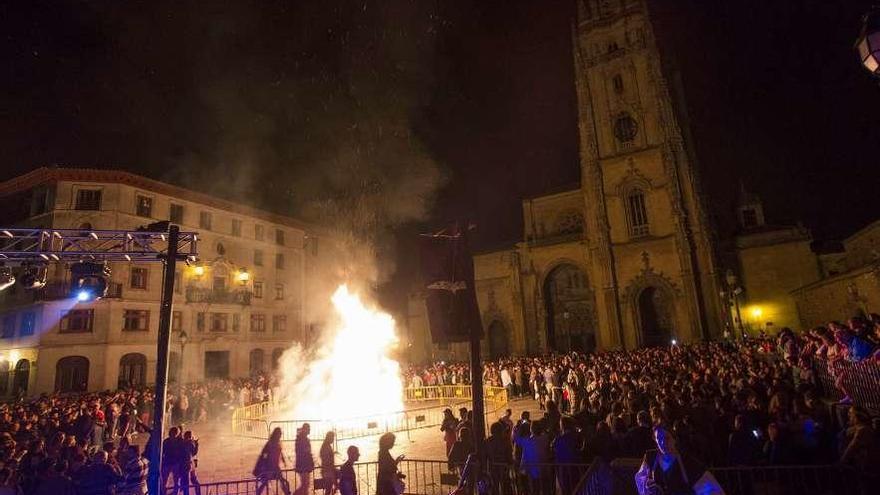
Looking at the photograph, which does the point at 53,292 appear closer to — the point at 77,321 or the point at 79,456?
the point at 77,321

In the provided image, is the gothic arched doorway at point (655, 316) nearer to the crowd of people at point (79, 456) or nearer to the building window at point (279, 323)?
the building window at point (279, 323)

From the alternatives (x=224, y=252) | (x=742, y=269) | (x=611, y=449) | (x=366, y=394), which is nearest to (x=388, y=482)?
(x=611, y=449)

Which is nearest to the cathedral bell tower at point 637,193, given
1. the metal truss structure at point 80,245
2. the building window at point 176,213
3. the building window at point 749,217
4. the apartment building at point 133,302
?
the building window at point 749,217

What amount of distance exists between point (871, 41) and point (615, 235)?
1305 inches

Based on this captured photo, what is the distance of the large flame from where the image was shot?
22500mm

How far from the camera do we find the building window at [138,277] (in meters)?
31.1

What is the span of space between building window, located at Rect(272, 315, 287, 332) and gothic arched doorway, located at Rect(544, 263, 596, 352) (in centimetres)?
2356

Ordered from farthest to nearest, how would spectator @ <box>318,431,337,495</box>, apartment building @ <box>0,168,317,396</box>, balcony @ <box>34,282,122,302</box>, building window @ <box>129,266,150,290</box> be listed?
1. building window @ <box>129,266,150,290</box>
2. apartment building @ <box>0,168,317,396</box>
3. balcony @ <box>34,282,122,302</box>
4. spectator @ <box>318,431,337,495</box>

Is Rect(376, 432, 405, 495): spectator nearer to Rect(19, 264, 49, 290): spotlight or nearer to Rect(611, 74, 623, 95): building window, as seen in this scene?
Rect(19, 264, 49, 290): spotlight

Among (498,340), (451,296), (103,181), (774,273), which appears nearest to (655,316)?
(774,273)

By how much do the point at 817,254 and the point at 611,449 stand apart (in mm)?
41931

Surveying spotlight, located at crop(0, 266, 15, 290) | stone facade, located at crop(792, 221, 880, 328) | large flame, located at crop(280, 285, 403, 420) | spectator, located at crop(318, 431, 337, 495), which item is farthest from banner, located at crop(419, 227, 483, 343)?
stone facade, located at crop(792, 221, 880, 328)

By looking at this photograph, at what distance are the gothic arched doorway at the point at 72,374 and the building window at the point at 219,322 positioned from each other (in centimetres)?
826

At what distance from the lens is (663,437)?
516cm
